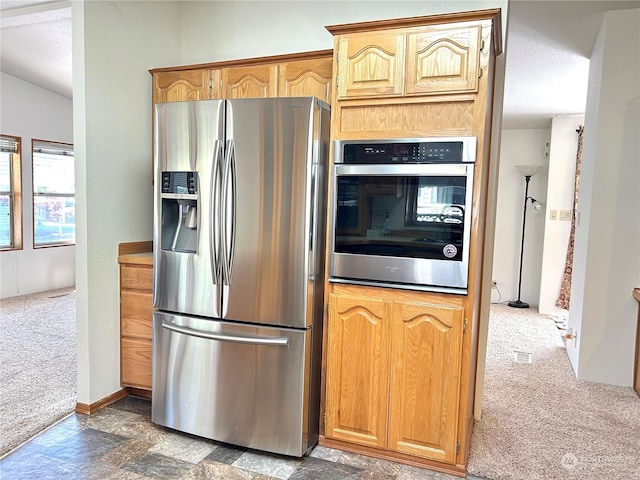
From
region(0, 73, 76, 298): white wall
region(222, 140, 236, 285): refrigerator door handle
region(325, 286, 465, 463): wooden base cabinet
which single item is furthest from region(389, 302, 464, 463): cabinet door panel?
region(0, 73, 76, 298): white wall

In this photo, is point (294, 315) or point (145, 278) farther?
point (145, 278)

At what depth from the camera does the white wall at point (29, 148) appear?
543cm

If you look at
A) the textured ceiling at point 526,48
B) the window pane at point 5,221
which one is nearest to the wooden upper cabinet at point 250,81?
the textured ceiling at point 526,48

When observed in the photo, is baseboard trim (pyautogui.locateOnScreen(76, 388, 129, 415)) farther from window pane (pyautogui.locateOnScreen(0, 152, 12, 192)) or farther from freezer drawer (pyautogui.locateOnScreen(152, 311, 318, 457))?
window pane (pyautogui.locateOnScreen(0, 152, 12, 192))

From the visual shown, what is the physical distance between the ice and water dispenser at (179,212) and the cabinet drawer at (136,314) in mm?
545

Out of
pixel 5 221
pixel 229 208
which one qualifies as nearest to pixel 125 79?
pixel 229 208

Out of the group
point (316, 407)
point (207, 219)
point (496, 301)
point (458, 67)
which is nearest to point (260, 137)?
point (207, 219)

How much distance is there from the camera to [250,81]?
113 inches

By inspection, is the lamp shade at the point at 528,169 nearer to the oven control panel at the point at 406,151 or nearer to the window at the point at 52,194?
the oven control panel at the point at 406,151

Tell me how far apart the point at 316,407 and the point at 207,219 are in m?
1.15

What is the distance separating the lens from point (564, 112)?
5391mm

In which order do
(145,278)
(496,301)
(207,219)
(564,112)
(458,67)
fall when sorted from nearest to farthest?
(458,67) < (207,219) < (145,278) < (564,112) < (496,301)

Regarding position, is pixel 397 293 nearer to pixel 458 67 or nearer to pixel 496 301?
pixel 458 67

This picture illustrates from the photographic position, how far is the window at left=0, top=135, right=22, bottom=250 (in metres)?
5.47
